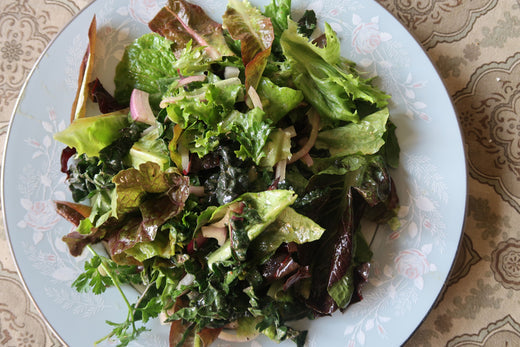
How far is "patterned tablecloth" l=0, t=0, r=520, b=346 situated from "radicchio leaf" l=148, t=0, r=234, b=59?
875 millimetres

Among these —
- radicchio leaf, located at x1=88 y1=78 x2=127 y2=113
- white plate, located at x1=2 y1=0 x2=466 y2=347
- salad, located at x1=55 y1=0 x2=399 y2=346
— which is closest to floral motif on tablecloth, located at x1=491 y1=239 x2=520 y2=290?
white plate, located at x1=2 y1=0 x2=466 y2=347

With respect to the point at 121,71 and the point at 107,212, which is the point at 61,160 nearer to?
the point at 107,212

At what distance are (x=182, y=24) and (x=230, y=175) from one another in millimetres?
664

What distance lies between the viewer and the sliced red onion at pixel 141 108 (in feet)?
5.25

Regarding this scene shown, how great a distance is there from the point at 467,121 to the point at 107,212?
5.24 feet

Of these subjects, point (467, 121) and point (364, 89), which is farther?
point (467, 121)

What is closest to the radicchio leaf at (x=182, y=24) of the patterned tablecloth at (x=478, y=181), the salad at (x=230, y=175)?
the salad at (x=230, y=175)

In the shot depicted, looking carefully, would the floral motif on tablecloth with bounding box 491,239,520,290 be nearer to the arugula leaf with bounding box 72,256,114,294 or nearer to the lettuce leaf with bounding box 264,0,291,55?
the lettuce leaf with bounding box 264,0,291,55

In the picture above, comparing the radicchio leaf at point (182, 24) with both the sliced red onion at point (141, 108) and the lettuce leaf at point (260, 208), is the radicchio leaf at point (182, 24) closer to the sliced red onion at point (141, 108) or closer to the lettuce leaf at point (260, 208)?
the sliced red onion at point (141, 108)

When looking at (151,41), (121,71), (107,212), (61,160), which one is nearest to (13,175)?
(61,160)

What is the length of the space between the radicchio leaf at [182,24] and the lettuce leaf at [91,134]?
1.30 ft

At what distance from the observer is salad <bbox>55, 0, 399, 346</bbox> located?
58.9 inches

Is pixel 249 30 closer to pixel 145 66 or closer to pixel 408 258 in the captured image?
pixel 145 66

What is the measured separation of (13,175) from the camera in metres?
1.71
